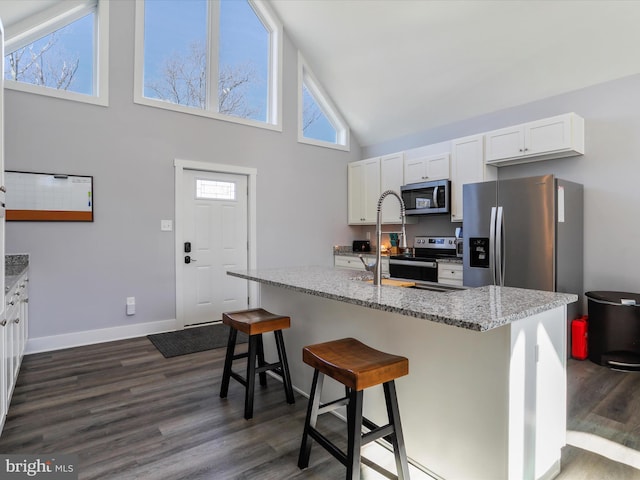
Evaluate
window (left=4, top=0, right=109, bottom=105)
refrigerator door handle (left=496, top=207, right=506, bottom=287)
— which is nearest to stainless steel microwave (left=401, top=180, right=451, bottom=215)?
refrigerator door handle (left=496, top=207, right=506, bottom=287)

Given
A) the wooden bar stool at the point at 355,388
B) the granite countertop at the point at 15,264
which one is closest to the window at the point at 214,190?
the granite countertop at the point at 15,264

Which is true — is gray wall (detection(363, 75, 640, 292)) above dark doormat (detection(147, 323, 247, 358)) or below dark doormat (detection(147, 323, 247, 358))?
above

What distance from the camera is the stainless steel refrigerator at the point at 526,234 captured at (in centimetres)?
333

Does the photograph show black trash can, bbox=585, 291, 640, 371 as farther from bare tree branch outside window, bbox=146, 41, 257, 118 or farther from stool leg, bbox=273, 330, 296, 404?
bare tree branch outside window, bbox=146, 41, 257, 118

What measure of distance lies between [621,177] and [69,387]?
5.11 m

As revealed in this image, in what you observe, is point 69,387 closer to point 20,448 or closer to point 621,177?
point 20,448

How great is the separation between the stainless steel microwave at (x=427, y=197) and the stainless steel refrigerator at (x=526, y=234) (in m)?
0.63

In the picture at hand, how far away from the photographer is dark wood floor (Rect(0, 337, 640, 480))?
1829 millimetres

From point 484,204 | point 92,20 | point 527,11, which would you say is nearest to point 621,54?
point 527,11

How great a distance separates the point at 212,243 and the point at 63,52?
2.54m

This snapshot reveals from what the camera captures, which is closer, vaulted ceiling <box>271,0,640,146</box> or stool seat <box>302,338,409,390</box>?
stool seat <box>302,338,409,390</box>

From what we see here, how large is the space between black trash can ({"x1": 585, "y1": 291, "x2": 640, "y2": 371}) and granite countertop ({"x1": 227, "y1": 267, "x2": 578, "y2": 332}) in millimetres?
1983

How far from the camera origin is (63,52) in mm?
3863
